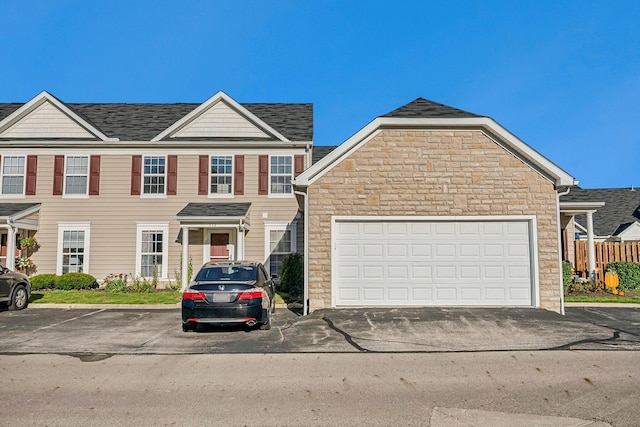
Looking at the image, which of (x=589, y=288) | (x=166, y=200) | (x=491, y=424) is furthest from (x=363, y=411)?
(x=166, y=200)

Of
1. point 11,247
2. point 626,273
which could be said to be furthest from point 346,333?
point 11,247

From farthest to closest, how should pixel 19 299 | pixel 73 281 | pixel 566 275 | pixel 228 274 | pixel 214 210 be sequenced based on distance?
pixel 214 210 < pixel 73 281 < pixel 566 275 < pixel 19 299 < pixel 228 274

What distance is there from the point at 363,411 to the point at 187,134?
1667cm

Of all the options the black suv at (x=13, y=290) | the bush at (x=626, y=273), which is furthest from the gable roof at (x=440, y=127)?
the black suv at (x=13, y=290)

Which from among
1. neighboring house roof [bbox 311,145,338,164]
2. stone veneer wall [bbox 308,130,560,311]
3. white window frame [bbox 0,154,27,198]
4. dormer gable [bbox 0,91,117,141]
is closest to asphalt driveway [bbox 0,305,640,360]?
stone veneer wall [bbox 308,130,560,311]

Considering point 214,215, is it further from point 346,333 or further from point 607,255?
point 607,255

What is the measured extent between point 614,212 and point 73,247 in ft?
107

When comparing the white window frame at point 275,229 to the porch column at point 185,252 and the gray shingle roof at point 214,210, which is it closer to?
the gray shingle roof at point 214,210

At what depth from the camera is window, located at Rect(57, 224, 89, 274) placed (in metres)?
18.8

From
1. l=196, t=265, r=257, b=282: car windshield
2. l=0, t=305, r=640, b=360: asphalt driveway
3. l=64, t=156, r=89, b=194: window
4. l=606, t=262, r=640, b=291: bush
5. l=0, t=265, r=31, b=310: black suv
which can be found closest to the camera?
l=0, t=305, r=640, b=360: asphalt driveway

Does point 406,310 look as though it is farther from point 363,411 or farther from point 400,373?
point 363,411

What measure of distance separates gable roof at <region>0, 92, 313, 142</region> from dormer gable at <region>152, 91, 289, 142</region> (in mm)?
503

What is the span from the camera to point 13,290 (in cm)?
1312

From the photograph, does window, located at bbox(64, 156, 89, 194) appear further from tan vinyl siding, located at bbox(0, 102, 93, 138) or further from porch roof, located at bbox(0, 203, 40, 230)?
porch roof, located at bbox(0, 203, 40, 230)
